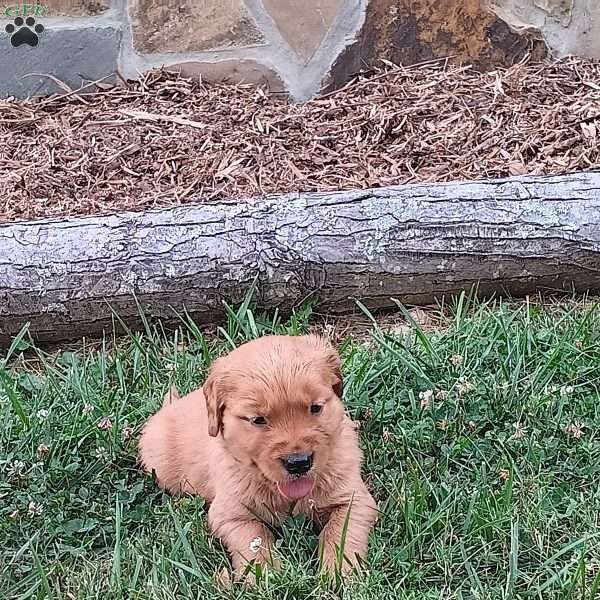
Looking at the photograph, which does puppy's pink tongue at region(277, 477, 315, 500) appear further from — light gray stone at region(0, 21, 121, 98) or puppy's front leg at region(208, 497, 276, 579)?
light gray stone at region(0, 21, 121, 98)

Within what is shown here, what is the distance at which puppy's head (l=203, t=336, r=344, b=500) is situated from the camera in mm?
2734

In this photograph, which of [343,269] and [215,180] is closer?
[343,269]

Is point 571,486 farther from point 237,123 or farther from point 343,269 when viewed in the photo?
point 237,123

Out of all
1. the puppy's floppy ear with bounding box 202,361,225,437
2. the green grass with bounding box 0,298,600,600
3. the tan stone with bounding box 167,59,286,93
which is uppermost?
the puppy's floppy ear with bounding box 202,361,225,437

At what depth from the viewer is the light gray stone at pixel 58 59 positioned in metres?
5.95

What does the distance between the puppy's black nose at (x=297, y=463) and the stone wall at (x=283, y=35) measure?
11.9 feet

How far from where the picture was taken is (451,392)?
3549mm

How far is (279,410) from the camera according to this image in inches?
108

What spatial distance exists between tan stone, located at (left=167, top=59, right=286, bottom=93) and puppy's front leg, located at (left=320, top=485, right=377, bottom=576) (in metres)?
3.49

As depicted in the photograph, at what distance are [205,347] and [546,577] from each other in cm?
165

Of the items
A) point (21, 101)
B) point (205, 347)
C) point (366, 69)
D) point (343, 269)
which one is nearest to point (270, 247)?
point (343, 269)

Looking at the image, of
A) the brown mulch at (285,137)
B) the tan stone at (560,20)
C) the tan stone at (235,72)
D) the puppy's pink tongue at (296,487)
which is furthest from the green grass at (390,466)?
the tan stone at (560,20)

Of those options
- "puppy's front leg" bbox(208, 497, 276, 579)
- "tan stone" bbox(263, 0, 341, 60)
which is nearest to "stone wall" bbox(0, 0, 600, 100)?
"tan stone" bbox(263, 0, 341, 60)

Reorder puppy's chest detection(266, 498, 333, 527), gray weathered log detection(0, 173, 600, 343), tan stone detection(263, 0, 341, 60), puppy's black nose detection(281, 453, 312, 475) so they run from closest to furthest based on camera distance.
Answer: puppy's black nose detection(281, 453, 312, 475) < puppy's chest detection(266, 498, 333, 527) < gray weathered log detection(0, 173, 600, 343) < tan stone detection(263, 0, 341, 60)
